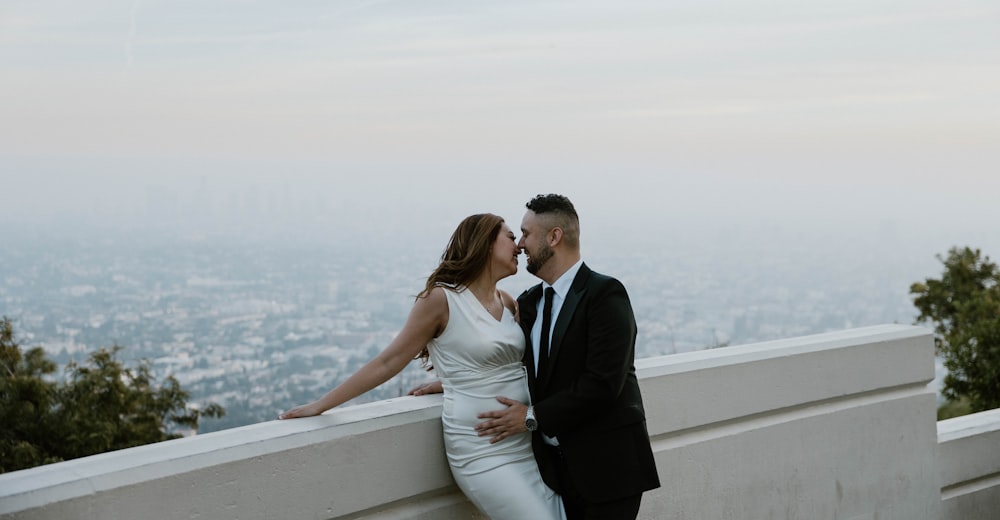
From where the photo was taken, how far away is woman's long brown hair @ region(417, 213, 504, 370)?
3.47 meters

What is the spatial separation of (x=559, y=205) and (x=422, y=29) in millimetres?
67020

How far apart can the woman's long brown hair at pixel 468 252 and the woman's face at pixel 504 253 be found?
17 mm

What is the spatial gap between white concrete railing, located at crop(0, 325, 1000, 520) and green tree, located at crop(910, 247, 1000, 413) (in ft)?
17.8

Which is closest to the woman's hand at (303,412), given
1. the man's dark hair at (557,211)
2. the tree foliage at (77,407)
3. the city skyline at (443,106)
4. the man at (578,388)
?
the man at (578,388)

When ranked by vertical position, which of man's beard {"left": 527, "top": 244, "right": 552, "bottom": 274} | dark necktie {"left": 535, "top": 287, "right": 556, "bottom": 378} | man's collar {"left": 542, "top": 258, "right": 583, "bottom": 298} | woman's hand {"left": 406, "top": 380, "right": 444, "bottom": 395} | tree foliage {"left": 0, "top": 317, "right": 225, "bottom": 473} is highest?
man's beard {"left": 527, "top": 244, "right": 552, "bottom": 274}

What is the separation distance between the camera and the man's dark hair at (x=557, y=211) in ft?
11.3

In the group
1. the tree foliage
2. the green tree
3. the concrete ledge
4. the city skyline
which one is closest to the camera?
the concrete ledge

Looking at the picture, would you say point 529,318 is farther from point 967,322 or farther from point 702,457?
point 967,322

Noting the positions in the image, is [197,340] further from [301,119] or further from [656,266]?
[301,119]

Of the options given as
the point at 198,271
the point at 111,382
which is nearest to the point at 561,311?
the point at 111,382

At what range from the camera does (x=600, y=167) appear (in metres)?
74.6

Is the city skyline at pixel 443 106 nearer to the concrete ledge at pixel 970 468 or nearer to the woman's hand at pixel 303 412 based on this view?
the concrete ledge at pixel 970 468

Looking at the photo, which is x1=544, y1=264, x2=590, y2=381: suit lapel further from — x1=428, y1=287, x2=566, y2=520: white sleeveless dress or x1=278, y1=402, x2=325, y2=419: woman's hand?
x1=278, y1=402, x2=325, y2=419: woman's hand

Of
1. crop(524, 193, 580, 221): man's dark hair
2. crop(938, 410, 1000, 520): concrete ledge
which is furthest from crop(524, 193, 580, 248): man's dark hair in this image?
crop(938, 410, 1000, 520): concrete ledge
